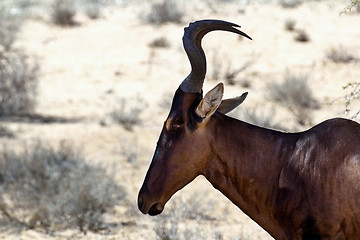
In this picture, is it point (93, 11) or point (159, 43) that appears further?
point (93, 11)

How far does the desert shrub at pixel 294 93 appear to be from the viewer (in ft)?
38.8

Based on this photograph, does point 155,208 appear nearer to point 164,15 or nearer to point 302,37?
point 302,37

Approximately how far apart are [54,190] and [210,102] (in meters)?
4.33

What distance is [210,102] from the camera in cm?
373

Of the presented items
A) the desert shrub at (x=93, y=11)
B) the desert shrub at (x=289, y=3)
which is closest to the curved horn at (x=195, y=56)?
the desert shrub at (x=289, y=3)

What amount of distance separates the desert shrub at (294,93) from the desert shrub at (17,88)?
4.32 metres

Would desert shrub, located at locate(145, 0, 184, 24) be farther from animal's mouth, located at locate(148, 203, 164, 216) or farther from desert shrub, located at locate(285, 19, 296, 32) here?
animal's mouth, located at locate(148, 203, 164, 216)

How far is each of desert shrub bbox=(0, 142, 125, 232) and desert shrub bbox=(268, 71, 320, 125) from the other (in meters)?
4.43

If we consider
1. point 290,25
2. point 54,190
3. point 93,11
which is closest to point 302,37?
point 290,25

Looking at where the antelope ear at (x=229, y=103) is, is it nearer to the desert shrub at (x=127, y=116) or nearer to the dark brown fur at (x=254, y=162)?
the dark brown fur at (x=254, y=162)

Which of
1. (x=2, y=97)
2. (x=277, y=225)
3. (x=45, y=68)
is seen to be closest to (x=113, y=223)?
(x=277, y=225)

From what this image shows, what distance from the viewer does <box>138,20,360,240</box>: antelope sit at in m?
3.65

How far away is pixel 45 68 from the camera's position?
50.6 ft

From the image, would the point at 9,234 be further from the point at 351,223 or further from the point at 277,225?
the point at 351,223
